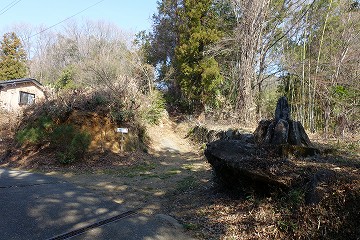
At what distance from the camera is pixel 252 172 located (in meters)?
4.34

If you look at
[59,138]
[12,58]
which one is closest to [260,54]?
[59,138]

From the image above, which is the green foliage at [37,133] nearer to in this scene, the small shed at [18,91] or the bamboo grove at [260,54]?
the bamboo grove at [260,54]

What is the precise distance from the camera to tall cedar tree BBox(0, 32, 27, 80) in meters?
28.9

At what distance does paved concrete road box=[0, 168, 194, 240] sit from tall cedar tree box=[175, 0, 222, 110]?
12.2m

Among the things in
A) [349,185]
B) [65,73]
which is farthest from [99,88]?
[65,73]

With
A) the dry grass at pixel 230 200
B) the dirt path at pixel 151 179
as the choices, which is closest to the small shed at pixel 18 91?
the dirt path at pixel 151 179

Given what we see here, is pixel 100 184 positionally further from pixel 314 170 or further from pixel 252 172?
pixel 314 170

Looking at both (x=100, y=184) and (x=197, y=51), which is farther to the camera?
(x=197, y=51)

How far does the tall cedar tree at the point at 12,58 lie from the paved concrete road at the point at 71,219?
27962 millimetres

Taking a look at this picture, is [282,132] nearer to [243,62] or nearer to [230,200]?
[230,200]

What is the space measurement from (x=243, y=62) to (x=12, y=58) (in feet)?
91.1

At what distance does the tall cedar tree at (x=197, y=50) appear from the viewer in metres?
16.5

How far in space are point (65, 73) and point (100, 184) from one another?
60.6 feet

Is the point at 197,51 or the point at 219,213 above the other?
the point at 197,51
